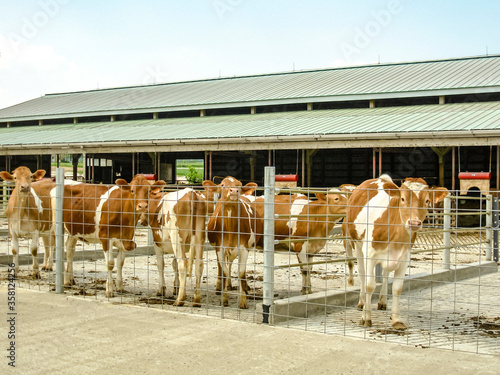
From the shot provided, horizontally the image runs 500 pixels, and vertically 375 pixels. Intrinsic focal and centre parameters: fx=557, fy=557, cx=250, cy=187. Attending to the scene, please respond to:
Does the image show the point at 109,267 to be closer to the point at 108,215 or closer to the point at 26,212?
the point at 108,215

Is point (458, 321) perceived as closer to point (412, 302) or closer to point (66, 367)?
point (412, 302)

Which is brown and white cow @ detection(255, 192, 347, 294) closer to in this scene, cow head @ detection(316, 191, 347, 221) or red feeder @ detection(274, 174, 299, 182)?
cow head @ detection(316, 191, 347, 221)

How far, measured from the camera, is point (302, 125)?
24.9 m

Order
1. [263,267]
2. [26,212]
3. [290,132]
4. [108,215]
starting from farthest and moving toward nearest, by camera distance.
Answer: [290,132] < [26,212] < [263,267] < [108,215]

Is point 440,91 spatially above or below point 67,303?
above

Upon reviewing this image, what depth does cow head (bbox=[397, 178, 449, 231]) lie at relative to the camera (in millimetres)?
6275

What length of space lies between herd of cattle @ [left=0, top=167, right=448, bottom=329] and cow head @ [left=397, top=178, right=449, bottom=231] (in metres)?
0.01

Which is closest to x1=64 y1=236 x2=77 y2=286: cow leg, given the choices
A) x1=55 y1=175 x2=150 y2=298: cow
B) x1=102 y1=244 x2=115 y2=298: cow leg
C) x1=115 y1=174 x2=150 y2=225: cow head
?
x1=55 y1=175 x2=150 y2=298: cow

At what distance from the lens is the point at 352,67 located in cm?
3488

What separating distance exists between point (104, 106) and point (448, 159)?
913 inches

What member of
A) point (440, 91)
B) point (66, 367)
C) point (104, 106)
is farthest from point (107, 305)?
point (104, 106)

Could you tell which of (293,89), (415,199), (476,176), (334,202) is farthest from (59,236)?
(293,89)

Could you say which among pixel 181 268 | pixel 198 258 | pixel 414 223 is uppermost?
pixel 414 223

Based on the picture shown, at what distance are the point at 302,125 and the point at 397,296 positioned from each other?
18.8m
